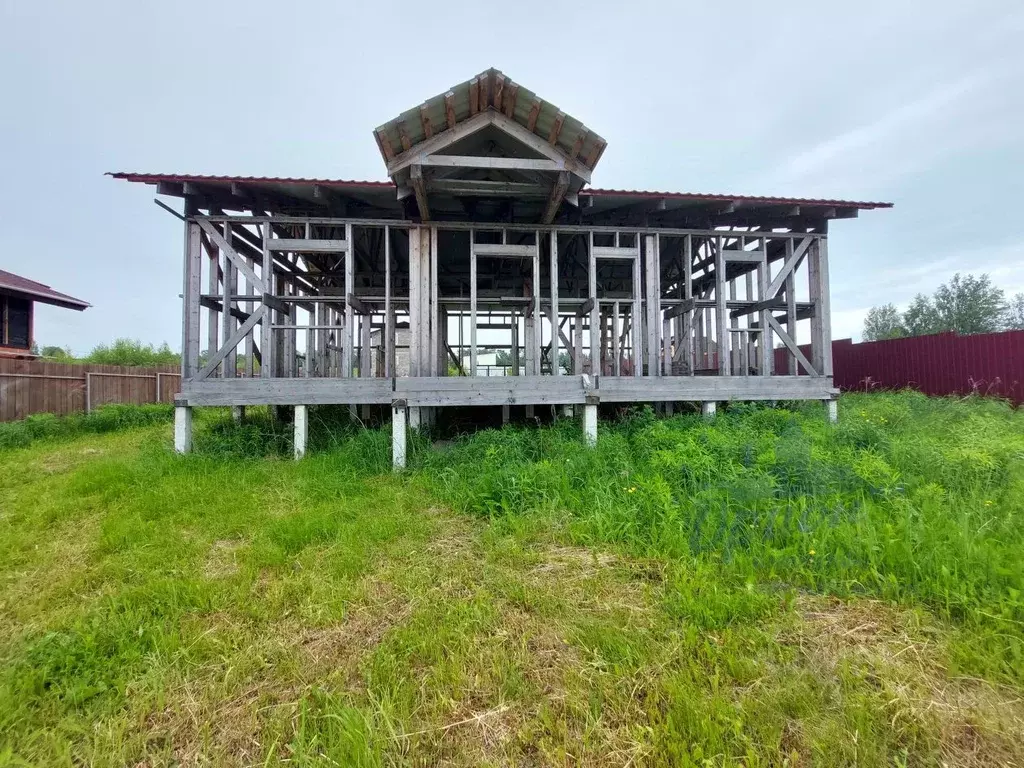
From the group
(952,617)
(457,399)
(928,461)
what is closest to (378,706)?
(952,617)

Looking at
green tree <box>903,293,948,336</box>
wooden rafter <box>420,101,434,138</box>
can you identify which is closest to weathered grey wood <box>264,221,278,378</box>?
wooden rafter <box>420,101,434,138</box>

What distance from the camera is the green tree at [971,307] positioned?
33500 millimetres

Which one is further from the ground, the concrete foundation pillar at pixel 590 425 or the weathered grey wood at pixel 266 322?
the weathered grey wood at pixel 266 322

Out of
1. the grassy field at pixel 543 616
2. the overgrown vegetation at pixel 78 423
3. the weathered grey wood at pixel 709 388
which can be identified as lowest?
the grassy field at pixel 543 616

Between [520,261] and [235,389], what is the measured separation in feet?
21.3

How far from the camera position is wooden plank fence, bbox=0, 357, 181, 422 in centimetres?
990

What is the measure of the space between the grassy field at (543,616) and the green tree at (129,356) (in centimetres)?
2293

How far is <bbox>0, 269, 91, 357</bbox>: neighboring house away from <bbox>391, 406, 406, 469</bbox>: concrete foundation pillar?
658 inches

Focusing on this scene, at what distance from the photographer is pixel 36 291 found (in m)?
14.3

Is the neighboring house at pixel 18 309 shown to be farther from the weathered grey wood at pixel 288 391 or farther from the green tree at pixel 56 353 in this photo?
the weathered grey wood at pixel 288 391

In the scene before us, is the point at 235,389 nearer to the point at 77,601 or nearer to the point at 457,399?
the point at 457,399

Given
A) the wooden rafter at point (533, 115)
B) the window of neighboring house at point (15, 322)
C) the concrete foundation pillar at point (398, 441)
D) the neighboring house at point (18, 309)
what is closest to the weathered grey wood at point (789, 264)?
the wooden rafter at point (533, 115)

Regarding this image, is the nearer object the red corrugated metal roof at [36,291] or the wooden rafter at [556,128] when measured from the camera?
the wooden rafter at [556,128]

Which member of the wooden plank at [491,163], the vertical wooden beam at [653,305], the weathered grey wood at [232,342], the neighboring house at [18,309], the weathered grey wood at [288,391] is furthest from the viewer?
the neighboring house at [18,309]
